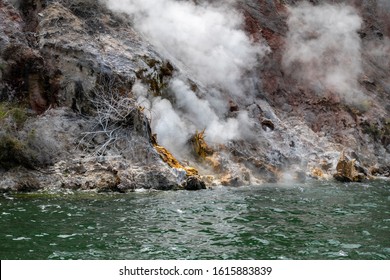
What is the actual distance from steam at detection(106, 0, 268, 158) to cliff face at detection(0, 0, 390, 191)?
0.06m

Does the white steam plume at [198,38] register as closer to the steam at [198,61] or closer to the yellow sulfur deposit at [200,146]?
the steam at [198,61]

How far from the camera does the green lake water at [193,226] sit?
7.18m

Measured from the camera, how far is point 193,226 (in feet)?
29.2

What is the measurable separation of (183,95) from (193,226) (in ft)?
33.3

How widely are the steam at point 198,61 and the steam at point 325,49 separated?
254 cm

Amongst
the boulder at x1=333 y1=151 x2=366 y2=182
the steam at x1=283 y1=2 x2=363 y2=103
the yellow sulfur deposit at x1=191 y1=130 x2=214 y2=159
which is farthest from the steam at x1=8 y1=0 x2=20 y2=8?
the boulder at x1=333 y1=151 x2=366 y2=182

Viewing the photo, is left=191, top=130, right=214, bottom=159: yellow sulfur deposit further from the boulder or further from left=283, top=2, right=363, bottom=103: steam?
left=283, top=2, right=363, bottom=103: steam

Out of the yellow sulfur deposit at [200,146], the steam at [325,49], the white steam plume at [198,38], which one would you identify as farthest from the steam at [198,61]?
the steam at [325,49]

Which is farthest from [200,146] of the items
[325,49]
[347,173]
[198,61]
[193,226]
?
[325,49]

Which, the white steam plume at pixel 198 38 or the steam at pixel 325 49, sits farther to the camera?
the steam at pixel 325 49

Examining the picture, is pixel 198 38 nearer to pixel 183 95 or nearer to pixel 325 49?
pixel 183 95

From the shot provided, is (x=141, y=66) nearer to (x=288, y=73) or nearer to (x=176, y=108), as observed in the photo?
(x=176, y=108)

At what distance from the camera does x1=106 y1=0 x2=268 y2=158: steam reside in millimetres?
17203

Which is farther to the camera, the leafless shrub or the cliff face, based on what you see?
the leafless shrub
